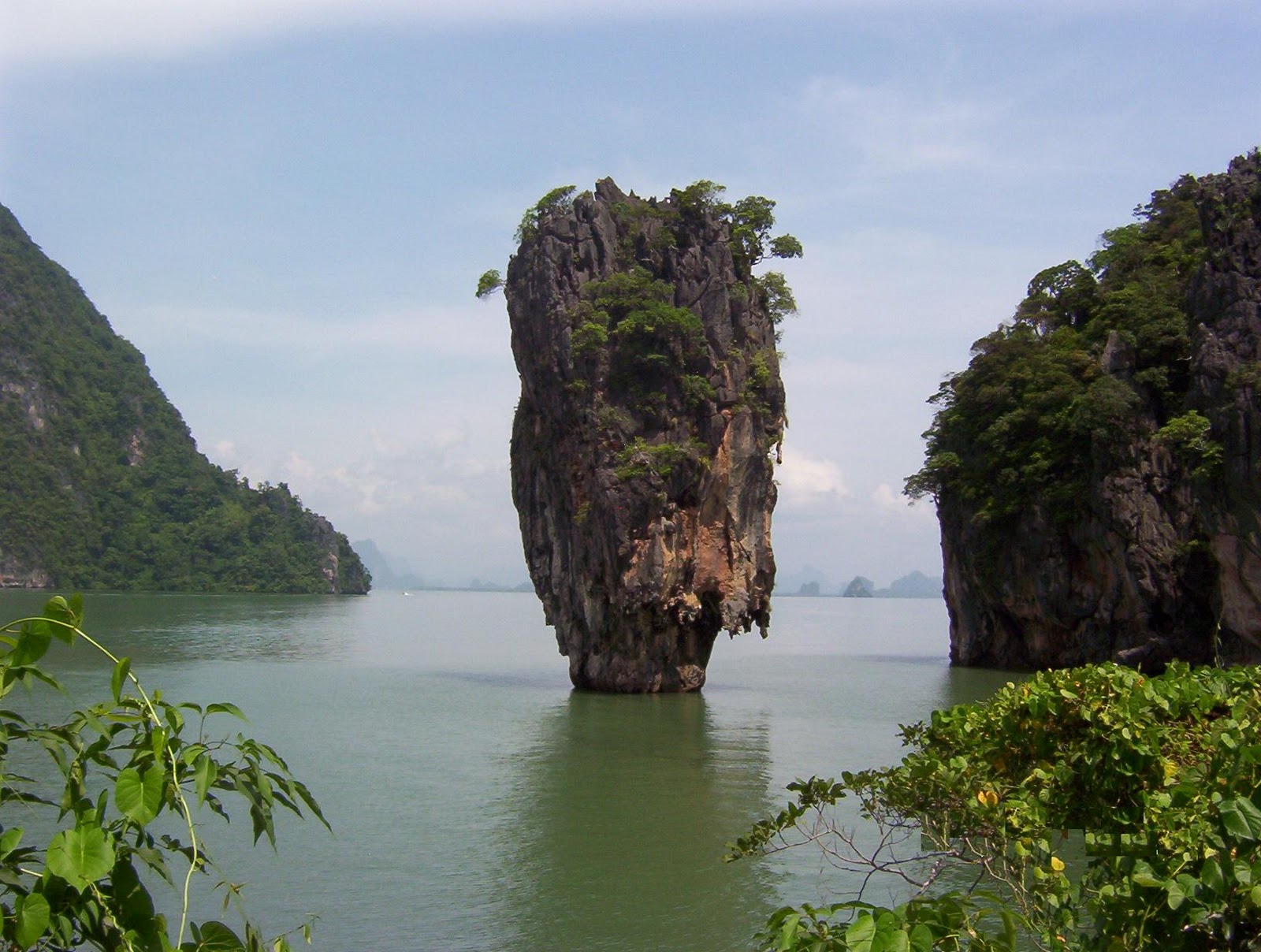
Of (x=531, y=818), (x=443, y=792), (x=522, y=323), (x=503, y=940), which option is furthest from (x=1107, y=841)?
(x=522, y=323)

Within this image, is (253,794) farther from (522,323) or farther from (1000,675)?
(1000,675)

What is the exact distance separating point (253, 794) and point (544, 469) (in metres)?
25.8

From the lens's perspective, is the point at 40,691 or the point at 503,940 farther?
the point at 40,691

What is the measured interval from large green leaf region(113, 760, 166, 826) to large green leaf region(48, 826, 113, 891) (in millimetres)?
62

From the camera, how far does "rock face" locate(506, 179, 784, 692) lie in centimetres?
2581

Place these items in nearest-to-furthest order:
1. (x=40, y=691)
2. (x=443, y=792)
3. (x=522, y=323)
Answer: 1. (x=443, y=792)
2. (x=40, y=691)
3. (x=522, y=323)

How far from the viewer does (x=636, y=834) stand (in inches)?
551

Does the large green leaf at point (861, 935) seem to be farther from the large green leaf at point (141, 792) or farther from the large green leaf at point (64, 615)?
the large green leaf at point (64, 615)

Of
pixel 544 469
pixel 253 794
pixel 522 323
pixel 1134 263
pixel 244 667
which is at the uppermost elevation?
pixel 1134 263

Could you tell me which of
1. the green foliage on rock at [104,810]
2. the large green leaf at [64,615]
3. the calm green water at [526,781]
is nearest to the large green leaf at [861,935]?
the green foliage on rock at [104,810]

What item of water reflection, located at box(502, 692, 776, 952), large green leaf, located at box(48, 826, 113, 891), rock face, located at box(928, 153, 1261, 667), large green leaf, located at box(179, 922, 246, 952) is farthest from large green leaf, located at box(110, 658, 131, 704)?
rock face, located at box(928, 153, 1261, 667)

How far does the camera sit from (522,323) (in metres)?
27.6

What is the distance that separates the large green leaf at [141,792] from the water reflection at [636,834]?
27.5 feet

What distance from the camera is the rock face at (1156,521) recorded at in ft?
77.0
